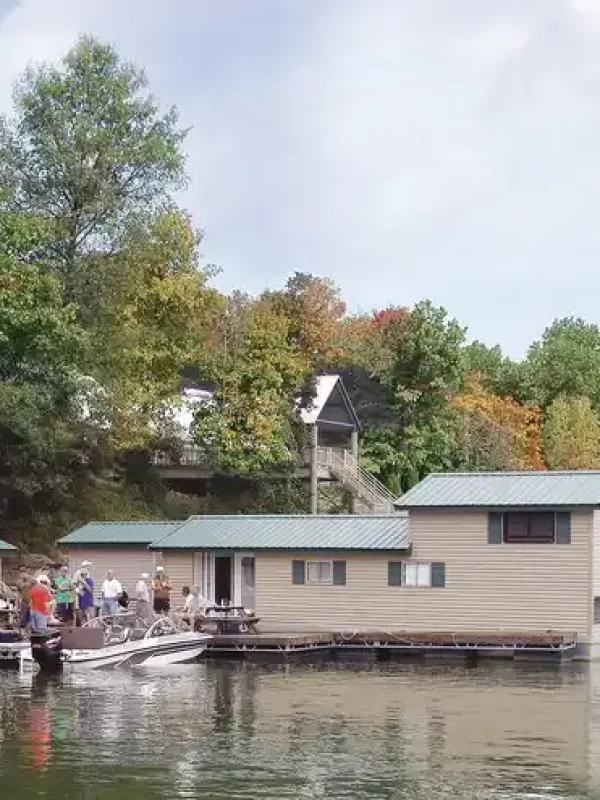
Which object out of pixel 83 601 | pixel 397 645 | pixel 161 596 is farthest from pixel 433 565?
pixel 83 601

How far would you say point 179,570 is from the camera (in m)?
47.0

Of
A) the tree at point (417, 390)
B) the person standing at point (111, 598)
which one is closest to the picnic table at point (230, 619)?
the person standing at point (111, 598)

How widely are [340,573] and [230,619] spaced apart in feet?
12.2

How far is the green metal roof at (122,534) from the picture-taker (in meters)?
48.4

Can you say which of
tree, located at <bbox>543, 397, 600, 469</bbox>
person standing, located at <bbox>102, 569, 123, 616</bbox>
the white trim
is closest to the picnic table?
the white trim

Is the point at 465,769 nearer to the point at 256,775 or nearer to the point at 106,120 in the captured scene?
the point at 256,775

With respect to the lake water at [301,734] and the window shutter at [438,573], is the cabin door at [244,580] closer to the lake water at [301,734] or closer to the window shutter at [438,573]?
the window shutter at [438,573]

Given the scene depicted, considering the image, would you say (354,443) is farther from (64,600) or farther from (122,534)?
(64,600)

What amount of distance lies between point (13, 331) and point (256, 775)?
3180 centimetres

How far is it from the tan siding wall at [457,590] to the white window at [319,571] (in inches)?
9.1

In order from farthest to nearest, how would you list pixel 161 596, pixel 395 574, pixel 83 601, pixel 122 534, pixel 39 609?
pixel 122 534 < pixel 395 574 < pixel 161 596 < pixel 83 601 < pixel 39 609

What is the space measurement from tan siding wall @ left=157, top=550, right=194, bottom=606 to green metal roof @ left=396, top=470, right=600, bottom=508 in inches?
293

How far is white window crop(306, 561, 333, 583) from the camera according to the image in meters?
44.5

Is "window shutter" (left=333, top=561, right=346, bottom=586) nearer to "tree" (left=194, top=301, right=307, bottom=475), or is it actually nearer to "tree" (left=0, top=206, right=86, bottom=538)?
"tree" (left=0, top=206, right=86, bottom=538)
